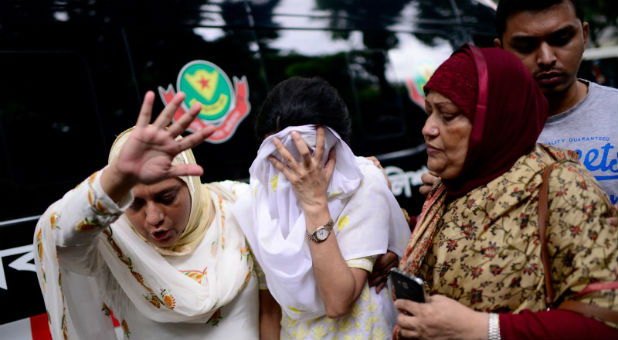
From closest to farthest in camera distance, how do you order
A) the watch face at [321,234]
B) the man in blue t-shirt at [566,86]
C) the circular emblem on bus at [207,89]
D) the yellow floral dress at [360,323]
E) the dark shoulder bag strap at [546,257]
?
the dark shoulder bag strap at [546,257] < the watch face at [321,234] < the yellow floral dress at [360,323] < the man in blue t-shirt at [566,86] < the circular emblem on bus at [207,89]

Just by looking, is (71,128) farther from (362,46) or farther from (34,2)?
(362,46)

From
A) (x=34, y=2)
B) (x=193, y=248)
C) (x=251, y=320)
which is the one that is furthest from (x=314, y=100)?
(x=34, y=2)

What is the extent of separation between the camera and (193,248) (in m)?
1.84

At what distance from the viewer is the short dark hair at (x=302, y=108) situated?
1.64 metres

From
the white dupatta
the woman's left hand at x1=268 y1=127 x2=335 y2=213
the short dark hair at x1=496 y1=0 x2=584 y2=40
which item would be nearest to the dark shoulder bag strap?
the woman's left hand at x1=268 y1=127 x2=335 y2=213

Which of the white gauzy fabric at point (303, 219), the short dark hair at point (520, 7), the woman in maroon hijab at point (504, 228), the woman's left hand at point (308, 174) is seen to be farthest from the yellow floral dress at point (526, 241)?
the short dark hair at point (520, 7)

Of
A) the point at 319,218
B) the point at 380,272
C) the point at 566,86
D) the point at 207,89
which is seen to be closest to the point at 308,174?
the point at 319,218

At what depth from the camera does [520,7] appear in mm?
1850

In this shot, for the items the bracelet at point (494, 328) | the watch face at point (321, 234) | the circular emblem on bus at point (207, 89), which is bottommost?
the bracelet at point (494, 328)

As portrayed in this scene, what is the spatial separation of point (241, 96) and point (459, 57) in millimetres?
1476

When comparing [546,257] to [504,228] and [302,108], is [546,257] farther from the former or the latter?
[302,108]

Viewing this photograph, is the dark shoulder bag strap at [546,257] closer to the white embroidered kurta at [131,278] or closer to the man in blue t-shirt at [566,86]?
the man in blue t-shirt at [566,86]

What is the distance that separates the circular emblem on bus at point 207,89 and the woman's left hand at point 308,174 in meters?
1.03

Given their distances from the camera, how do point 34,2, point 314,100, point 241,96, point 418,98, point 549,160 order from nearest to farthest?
point 549,160
point 314,100
point 34,2
point 241,96
point 418,98
